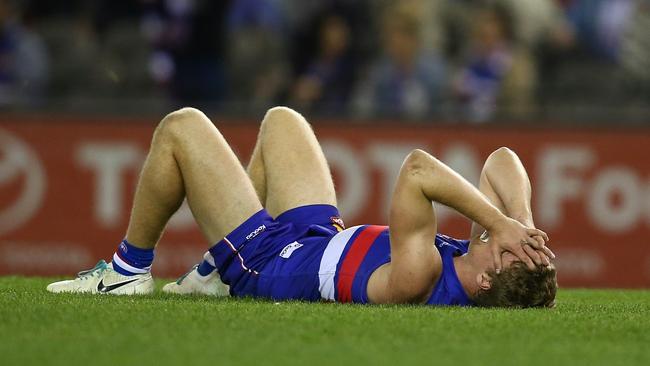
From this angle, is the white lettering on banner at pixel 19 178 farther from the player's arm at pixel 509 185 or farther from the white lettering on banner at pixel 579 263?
the player's arm at pixel 509 185

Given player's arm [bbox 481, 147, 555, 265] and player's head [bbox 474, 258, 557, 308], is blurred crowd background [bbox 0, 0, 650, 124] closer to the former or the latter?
player's arm [bbox 481, 147, 555, 265]

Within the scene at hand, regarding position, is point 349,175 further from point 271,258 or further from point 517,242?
point 517,242

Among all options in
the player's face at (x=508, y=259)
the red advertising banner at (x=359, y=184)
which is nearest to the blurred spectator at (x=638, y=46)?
the red advertising banner at (x=359, y=184)

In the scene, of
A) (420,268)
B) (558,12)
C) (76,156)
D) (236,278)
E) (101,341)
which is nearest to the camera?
(101,341)

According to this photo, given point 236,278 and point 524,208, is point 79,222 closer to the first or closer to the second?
point 236,278

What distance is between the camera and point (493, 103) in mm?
12125

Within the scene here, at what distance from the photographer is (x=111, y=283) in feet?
22.8

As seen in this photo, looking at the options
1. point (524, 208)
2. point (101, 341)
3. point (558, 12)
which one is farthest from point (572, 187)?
point (101, 341)

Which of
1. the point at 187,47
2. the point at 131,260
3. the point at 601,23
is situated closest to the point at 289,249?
the point at 131,260

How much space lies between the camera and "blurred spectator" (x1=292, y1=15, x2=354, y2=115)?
12352 mm

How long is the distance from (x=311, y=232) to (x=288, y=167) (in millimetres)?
474

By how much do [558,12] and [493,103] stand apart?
1.61 meters

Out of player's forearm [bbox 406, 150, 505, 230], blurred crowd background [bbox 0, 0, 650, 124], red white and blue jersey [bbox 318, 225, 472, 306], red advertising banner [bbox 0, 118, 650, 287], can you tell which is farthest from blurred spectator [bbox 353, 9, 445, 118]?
player's forearm [bbox 406, 150, 505, 230]

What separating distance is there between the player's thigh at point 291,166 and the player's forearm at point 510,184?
0.94 metres
